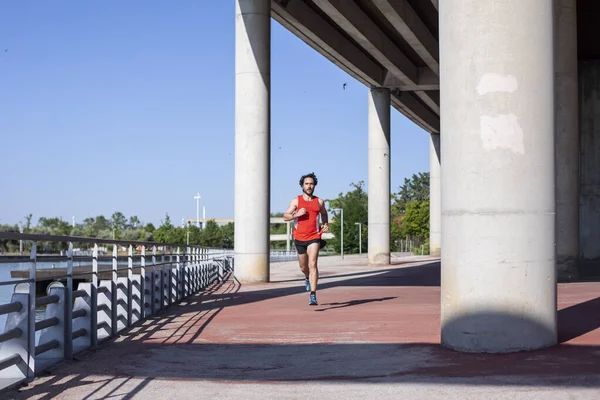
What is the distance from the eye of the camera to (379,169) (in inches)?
1592

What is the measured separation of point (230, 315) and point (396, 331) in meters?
3.23

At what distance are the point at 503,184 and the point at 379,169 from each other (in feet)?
110

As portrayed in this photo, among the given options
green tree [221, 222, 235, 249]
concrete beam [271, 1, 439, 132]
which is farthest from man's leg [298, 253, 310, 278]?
green tree [221, 222, 235, 249]

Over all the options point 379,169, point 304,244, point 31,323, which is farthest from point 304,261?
point 379,169

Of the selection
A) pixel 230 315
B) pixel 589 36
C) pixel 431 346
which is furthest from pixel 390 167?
pixel 431 346

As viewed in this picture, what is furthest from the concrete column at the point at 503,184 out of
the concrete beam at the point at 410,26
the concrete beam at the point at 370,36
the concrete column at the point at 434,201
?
the concrete column at the point at 434,201

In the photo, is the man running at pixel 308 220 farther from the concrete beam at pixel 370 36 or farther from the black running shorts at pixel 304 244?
the concrete beam at pixel 370 36

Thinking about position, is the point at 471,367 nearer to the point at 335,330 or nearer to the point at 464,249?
the point at 464,249

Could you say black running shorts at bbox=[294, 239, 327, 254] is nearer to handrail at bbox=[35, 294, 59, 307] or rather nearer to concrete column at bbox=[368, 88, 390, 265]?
handrail at bbox=[35, 294, 59, 307]

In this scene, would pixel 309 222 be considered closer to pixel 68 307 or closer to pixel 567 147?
pixel 68 307

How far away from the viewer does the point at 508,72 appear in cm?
693

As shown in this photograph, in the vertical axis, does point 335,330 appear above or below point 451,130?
below

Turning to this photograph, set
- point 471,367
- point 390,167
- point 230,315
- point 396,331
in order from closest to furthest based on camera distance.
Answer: point 471,367, point 396,331, point 230,315, point 390,167

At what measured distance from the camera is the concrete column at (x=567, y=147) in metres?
19.1
